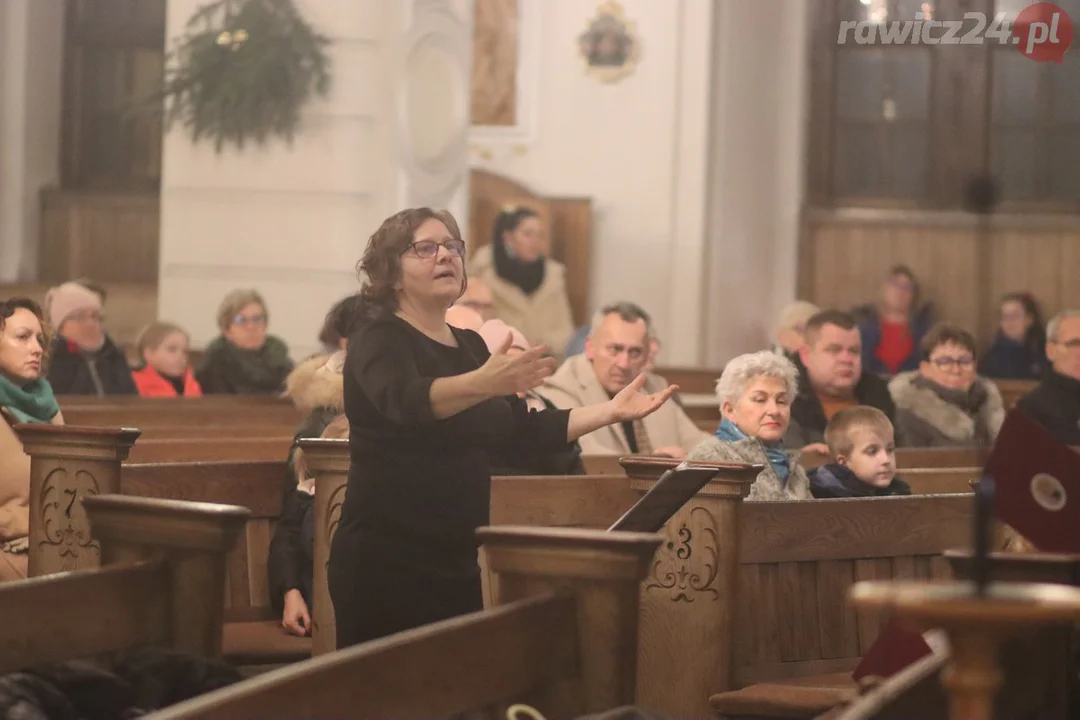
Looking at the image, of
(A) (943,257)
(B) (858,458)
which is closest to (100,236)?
(A) (943,257)

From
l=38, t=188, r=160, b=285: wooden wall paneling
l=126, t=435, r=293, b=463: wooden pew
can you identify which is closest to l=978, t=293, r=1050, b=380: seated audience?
l=38, t=188, r=160, b=285: wooden wall paneling

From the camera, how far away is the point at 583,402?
5598 mm

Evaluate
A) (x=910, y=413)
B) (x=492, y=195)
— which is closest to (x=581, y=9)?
(x=492, y=195)

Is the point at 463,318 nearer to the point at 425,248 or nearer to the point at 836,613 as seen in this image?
the point at 836,613

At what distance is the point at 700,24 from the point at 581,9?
942mm

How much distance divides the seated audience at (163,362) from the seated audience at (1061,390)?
371 cm

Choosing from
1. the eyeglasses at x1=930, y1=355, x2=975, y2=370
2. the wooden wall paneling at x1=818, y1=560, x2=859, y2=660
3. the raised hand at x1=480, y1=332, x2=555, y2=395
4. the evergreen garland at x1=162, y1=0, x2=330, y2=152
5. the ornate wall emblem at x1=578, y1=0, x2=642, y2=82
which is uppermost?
the ornate wall emblem at x1=578, y1=0, x2=642, y2=82

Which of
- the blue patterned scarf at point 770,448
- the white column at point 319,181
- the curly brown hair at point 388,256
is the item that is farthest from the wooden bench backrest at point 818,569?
the white column at point 319,181

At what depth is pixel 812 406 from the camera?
6.18 metres

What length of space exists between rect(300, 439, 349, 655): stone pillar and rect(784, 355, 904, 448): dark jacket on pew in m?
2.31

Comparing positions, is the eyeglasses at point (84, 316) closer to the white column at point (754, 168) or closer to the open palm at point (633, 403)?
the open palm at point (633, 403)

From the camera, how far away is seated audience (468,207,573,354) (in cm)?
1118

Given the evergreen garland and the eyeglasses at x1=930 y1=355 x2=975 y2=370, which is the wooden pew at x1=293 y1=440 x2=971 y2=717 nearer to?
the eyeglasses at x1=930 y1=355 x2=975 y2=370

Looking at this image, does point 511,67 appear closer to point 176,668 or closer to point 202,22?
point 202,22
